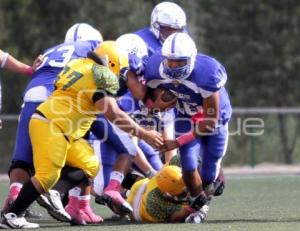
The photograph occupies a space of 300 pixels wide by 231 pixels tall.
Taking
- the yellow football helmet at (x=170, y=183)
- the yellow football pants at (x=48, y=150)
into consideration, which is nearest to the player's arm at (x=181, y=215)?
the yellow football helmet at (x=170, y=183)

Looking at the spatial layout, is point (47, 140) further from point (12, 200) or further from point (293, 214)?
point (293, 214)

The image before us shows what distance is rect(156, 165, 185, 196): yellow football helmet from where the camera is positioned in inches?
323

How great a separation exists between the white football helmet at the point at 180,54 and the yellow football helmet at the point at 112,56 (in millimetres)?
346

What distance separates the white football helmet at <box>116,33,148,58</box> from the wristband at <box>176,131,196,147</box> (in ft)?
3.02

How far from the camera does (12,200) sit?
8000 millimetres

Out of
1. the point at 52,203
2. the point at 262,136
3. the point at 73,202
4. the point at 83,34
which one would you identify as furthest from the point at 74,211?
the point at 262,136

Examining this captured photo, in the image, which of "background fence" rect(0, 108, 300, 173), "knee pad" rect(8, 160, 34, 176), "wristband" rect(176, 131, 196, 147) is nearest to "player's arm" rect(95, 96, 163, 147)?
"wristband" rect(176, 131, 196, 147)

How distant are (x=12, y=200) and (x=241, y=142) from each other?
399 inches

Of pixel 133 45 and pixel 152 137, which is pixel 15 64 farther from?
pixel 152 137

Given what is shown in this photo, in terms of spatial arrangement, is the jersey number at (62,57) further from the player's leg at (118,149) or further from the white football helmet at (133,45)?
the player's leg at (118,149)

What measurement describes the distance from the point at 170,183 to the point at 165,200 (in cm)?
14

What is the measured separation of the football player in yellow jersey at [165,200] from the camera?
8211 mm

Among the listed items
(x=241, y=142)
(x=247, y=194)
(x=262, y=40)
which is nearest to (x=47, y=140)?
(x=247, y=194)

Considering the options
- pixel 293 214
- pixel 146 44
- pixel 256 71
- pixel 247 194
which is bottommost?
pixel 256 71
